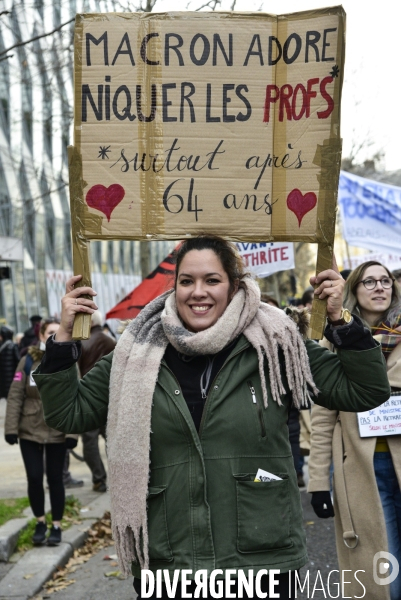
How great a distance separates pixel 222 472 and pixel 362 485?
1.66m

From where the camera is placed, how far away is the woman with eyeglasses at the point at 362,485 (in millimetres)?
4324

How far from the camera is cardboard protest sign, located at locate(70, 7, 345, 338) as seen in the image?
3.37 meters

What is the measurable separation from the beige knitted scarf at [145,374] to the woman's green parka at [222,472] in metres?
0.05

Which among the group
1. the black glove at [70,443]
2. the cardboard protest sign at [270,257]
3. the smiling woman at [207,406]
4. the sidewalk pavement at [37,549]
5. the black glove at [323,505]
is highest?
the smiling woman at [207,406]

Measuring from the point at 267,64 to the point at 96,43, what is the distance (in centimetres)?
Result: 71

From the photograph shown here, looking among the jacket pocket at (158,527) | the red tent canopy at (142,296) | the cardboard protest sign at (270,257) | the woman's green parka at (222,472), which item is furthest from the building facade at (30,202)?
the jacket pocket at (158,527)

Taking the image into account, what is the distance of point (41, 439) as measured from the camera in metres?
6.81

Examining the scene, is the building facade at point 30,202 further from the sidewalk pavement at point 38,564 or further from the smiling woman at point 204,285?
the smiling woman at point 204,285

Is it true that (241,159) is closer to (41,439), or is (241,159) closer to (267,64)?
(267,64)

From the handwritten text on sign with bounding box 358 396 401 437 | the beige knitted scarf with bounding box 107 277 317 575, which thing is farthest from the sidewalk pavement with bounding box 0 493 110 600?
the beige knitted scarf with bounding box 107 277 317 575

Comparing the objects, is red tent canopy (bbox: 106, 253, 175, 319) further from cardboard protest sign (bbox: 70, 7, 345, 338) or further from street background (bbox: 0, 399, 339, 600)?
cardboard protest sign (bbox: 70, 7, 345, 338)

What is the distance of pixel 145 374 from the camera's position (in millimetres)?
3053

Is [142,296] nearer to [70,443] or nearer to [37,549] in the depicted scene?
[70,443]
